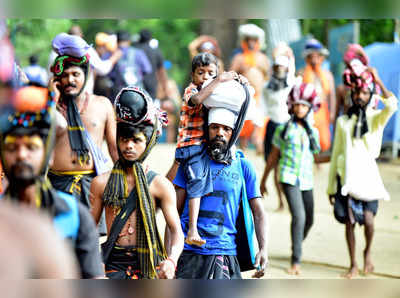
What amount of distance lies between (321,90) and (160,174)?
24.4 ft

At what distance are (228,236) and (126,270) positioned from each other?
0.89 metres

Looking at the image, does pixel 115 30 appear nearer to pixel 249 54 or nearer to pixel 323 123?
pixel 249 54

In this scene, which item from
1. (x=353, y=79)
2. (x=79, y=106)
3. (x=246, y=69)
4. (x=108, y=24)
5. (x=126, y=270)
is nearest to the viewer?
(x=126, y=270)

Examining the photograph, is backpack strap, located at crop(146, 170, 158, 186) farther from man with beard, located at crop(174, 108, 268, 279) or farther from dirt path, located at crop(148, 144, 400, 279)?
dirt path, located at crop(148, 144, 400, 279)

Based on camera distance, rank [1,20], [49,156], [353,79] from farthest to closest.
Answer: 1. [353,79]
2. [1,20]
3. [49,156]

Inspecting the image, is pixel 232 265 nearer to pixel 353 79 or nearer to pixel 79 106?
pixel 79 106

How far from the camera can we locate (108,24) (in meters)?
25.9

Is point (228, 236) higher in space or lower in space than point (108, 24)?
lower

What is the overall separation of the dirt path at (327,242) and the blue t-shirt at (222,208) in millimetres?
2222

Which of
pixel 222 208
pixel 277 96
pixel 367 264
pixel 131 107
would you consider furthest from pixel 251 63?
pixel 131 107

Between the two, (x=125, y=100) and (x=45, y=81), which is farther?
(x=125, y=100)

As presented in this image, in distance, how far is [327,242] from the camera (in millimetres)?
8766

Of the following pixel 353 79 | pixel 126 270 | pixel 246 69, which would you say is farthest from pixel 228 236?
pixel 246 69

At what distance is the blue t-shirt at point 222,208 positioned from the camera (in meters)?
4.97
